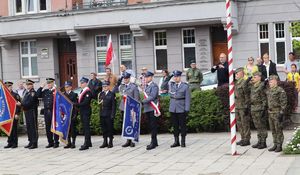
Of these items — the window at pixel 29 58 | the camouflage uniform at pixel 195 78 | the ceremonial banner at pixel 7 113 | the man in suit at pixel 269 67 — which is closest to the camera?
the ceremonial banner at pixel 7 113

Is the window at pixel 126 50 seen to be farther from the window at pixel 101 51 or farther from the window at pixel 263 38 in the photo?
the window at pixel 263 38

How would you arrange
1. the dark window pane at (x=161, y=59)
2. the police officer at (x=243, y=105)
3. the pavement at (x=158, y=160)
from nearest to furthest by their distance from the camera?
the pavement at (x=158, y=160) → the police officer at (x=243, y=105) → the dark window pane at (x=161, y=59)

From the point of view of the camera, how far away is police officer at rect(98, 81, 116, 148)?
1546cm

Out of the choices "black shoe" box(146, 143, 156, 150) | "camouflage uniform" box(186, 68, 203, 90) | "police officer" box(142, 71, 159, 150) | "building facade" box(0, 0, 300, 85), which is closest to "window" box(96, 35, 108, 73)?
"building facade" box(0, 0, 300, 85)

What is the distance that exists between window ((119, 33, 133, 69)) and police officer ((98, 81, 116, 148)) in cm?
1341

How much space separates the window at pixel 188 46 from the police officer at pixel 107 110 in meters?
12.3

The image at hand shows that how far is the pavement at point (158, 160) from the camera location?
452 inches

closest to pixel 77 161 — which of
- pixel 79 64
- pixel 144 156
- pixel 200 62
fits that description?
pixel 144 156

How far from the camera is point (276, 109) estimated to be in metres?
13.2

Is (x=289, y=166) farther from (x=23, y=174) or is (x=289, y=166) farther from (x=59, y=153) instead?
(x=59, y=153)

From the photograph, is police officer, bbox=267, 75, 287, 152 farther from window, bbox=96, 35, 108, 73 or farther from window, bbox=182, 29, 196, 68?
window, bbox=96, 35, 108, 73

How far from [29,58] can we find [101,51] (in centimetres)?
464

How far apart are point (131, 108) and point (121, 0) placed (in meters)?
14.0

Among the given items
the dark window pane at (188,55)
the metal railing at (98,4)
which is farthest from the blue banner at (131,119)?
the metal railing at (98,4)
